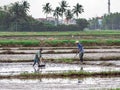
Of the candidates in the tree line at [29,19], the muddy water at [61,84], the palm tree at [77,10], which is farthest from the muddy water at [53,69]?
the palm tree at [77,10]

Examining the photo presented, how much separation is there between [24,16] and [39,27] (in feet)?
15.9

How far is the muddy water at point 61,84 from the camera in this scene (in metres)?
15.9

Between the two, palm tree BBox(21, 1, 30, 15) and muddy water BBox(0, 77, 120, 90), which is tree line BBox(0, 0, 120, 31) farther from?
muddy water BBox(0, 77, 120, 90)

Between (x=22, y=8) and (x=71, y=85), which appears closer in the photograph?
(x=71, y=85)

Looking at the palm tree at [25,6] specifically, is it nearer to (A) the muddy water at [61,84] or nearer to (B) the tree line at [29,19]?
(B) the tree line at [29,19]

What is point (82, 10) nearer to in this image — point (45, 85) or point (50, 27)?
Answer: point (50, 27)

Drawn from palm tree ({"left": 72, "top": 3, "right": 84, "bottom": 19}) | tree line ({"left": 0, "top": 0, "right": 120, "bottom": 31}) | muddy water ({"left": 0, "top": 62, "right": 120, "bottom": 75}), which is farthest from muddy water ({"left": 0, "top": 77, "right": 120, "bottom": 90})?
palm tree ({"left": 72, "top": 3, "right": 84, "bottom": 19})

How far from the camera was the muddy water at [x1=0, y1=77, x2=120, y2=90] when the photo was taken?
15859 mm

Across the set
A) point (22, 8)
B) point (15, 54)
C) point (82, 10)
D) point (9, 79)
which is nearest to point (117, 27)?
point (82, 10)

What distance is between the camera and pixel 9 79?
18.5 metres

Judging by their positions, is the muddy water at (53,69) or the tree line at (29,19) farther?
the tree line at (29,19)

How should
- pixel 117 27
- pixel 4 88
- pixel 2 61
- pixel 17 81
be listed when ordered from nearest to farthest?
1. pixel 4 88
2. pixel 17 81
3. pixel 2 61
4. pixel 117 27

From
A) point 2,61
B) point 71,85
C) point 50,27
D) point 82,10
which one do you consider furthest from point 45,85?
point 82,10

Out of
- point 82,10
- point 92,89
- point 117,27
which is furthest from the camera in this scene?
point 117,27
